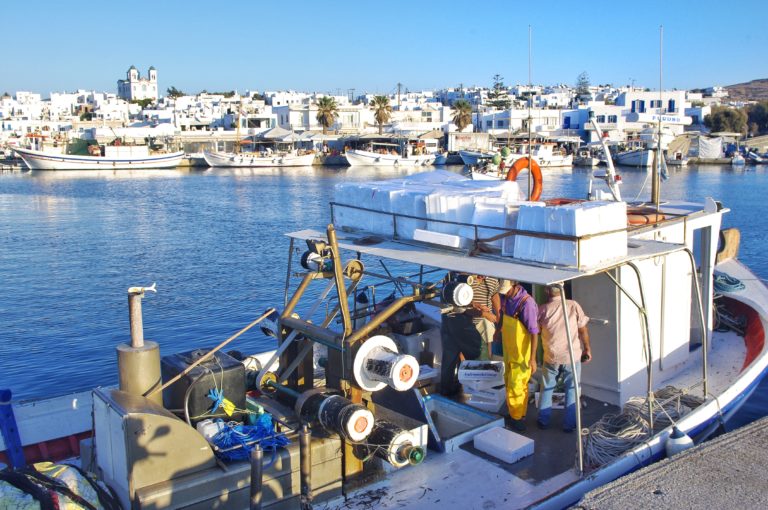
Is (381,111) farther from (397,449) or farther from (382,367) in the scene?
(397,449)

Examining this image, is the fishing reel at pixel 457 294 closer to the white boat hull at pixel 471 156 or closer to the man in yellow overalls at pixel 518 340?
the man in yellow overalls at pixel 518 340

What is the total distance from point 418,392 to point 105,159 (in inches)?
2881

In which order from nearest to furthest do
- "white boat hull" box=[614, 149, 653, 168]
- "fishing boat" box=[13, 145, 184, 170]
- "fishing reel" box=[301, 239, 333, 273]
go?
1. "fishing reel" box=[301, 239, 333, 273]
2. "white boat hull" box=[614, 149, 653, 168]
3. "fishing boat" box=[13, 145, 184, 170]

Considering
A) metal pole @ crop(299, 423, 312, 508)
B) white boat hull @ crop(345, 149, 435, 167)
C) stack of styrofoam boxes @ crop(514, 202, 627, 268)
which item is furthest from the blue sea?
white boat hull @ crop(345, 149, 435, 167)

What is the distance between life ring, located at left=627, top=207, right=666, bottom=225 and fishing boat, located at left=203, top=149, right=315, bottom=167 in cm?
7003

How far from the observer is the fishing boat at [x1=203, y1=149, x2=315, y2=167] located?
249ft

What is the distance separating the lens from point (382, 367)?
539 cm

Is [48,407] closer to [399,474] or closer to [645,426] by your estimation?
[399,474]

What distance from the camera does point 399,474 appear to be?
5.77m

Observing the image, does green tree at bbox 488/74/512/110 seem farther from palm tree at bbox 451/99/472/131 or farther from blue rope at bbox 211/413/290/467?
blue rope at bbox 211/413/290/467

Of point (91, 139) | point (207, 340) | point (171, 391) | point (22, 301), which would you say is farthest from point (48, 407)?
point (91, 139)

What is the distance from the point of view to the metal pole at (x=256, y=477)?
458 cm

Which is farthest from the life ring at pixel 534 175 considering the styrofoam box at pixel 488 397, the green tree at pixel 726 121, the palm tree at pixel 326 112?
the green tree at pixel 726 121

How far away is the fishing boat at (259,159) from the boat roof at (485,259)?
2772 inches
